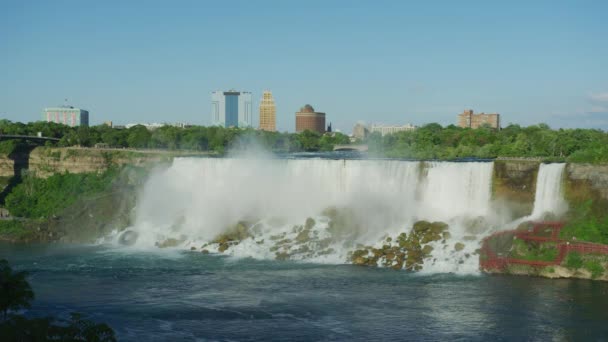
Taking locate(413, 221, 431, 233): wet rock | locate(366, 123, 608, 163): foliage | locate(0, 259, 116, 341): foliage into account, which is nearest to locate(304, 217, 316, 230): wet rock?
locate(413, 221, 431, 233): wet rock

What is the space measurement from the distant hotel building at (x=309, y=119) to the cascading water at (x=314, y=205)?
142896mm

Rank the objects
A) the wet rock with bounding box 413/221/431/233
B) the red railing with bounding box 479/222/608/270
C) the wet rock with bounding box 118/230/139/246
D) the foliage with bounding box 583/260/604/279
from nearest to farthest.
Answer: the foliage with bounding box 583/260/604/279 < the red railing with bounding box 479/222/608/270 < the wet rock with bounding box 413/221/431/233 < the wet rock with bounding box 118/230/139/246

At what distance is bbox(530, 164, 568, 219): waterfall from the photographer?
1251 inches

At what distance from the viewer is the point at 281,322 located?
838 inches

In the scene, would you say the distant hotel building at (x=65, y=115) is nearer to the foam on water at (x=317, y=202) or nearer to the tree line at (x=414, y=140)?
the tree line at (x=414, y=140)

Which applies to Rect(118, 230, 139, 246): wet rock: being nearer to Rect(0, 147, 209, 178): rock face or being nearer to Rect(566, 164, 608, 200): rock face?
Rect(0, 147, 209, 178): rock face

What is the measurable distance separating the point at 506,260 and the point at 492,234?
2314mm

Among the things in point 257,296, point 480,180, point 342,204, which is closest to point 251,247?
point 342,204

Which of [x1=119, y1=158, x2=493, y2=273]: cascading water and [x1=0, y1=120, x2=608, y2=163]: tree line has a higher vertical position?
[x1=0, y1=120, x2=608, y2=163]: tree line

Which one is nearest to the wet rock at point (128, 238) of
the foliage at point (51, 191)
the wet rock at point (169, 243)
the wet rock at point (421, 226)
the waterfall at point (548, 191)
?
the wet rock at point (169, 243)

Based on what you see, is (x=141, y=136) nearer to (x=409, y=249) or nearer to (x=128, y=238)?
(x=128, y=238)

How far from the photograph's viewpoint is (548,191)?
32281mm

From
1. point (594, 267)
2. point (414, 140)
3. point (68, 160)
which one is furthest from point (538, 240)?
point (414, 140)

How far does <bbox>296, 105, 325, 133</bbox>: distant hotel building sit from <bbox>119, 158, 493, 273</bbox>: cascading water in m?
143
